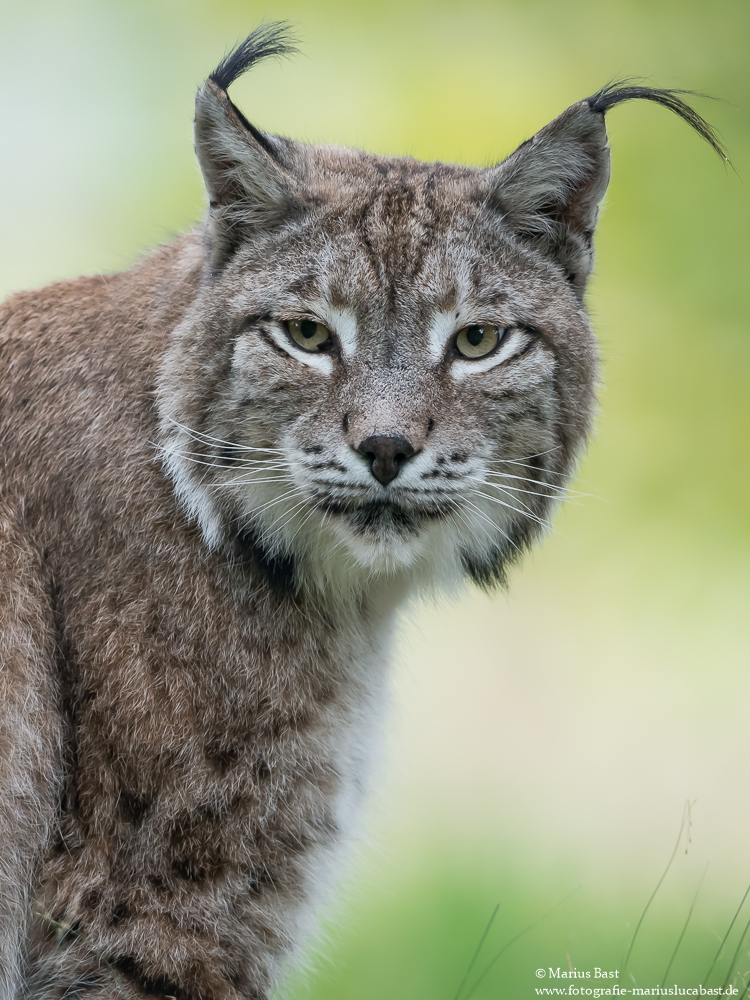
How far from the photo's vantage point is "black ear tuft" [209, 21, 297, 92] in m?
3.23

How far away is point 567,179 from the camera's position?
11.1 ft

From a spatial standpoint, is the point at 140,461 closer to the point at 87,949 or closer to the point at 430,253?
the point at 430,253

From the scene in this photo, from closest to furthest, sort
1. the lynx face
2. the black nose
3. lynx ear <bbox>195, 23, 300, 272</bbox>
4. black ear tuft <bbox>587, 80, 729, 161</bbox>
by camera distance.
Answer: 1. the black nose
2. the lynx face
3. lynx ear <bbox>195, 23, 300, 272</bbox>
4. black ear tuft <bbox>587, 80, 729, 161</bbox>

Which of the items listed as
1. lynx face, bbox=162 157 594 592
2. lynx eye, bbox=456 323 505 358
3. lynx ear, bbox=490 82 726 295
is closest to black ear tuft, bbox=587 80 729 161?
lynx ear, bbox=490 82 726 295

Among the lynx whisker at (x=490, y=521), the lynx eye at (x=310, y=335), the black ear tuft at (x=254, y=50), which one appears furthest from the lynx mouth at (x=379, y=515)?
the black ear tuft at (x=254, y=50)

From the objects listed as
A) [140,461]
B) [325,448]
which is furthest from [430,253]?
[140,461]

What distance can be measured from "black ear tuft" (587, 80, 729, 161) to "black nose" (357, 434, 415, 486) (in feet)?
4.00

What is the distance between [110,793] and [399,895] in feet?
9.86

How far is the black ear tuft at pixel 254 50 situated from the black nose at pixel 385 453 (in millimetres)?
1139

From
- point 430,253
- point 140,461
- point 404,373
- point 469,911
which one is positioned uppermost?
point 430,253

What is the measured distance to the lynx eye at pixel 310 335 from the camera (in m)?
3.19

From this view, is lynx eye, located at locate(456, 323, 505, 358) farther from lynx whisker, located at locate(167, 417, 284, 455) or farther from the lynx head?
lynx whisker, located at locate(167, 417, 284, 455)

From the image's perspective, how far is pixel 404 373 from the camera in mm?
3074

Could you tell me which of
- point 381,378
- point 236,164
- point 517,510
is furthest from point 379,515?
point 236,164
